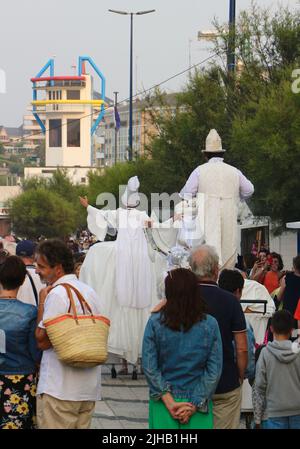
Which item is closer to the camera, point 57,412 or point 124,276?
point 57,412

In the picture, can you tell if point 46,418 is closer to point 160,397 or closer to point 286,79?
point 160,397

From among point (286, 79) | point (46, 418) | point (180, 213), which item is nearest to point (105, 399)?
point (180, 213)

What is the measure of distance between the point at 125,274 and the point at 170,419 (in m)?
7.61

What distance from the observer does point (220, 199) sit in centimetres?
1292

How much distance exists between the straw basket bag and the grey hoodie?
162cm

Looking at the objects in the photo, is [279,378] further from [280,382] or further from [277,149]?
[277,149]

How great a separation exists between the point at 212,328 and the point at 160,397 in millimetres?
508

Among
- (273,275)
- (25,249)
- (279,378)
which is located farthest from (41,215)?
(279,378)

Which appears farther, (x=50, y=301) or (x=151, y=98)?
(x=151, y=98)

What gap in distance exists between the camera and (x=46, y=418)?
7.82m

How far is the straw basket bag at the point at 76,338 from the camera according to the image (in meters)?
7.66

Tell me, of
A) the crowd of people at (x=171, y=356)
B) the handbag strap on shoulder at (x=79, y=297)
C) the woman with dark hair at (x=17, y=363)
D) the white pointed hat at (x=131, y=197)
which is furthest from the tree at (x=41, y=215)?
the handbag strap on shoulder at (x=79, y=297)
